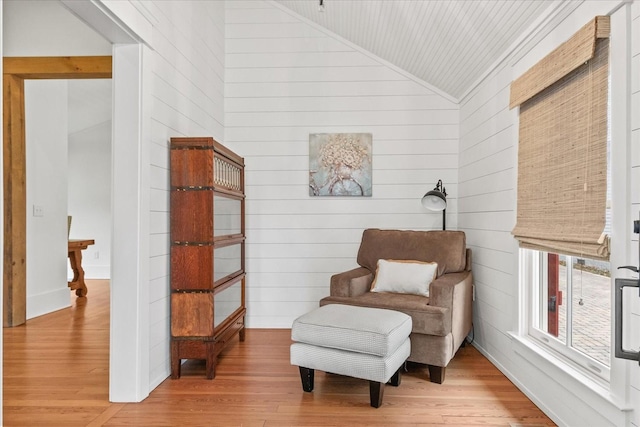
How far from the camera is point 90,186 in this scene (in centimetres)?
768

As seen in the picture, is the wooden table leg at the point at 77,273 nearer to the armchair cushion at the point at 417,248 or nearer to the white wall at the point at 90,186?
the white wall at the point at 90,186

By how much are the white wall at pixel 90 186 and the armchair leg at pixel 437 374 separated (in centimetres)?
650

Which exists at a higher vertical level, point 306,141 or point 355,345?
point 306,141

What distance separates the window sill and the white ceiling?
187cm

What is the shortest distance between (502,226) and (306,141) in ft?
6.74

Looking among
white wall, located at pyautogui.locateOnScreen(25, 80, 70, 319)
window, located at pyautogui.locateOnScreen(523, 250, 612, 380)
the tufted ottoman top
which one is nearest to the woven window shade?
window, located at pyautogui.locateOnScreen(523, 250, 612, 380)

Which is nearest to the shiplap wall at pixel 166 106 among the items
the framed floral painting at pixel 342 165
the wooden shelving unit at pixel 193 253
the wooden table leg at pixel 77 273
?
the wooden shelving unit at pixel 193 253

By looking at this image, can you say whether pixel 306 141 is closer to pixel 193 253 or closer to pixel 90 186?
pixel 193 253

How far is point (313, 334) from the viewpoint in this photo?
258cm

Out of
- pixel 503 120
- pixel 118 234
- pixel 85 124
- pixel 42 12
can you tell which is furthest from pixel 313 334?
pixel 85 124

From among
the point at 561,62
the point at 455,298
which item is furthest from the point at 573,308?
the point at 561,62

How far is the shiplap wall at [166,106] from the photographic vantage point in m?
2.74

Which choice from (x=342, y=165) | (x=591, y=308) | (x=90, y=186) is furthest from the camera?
(x=90, y=186)

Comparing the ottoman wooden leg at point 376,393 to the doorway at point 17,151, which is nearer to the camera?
the ottoman wooden leg at point 376,393
